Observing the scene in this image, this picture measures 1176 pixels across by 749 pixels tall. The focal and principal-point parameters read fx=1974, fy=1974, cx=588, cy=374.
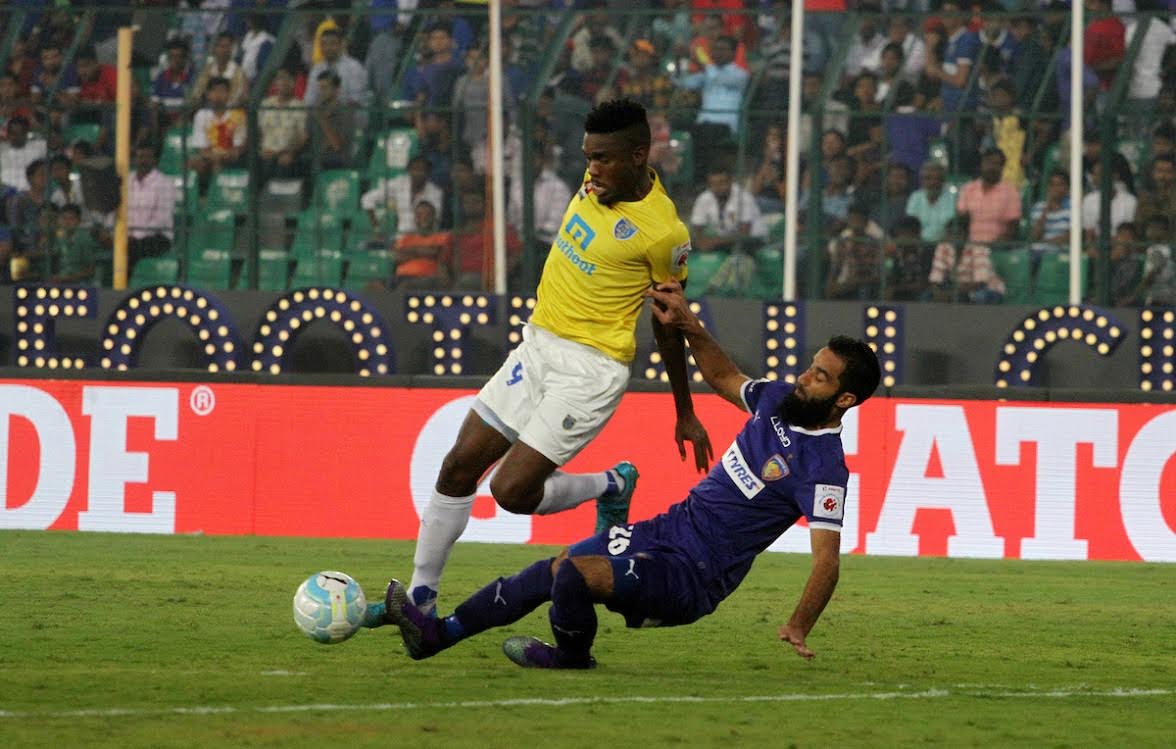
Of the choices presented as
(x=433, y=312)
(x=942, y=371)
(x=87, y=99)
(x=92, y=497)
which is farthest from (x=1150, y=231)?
(x=87, y=99)

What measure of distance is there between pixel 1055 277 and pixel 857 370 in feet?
28.5

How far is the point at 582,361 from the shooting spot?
792 cm

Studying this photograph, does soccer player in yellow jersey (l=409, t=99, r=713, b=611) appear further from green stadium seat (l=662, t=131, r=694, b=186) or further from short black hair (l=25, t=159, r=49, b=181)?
short black hair (l=25, t=159, r=49, b=181)

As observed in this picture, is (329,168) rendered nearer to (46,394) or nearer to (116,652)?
(46,394)

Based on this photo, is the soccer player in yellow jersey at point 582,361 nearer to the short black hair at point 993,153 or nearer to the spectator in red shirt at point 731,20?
the short black hair at point 993,153

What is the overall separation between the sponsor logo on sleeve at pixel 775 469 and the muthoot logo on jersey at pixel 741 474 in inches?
2.1

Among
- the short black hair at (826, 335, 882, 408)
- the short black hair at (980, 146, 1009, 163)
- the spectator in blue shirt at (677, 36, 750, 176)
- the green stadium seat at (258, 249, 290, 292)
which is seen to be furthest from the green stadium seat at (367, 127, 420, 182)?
the short black hair at (826, 335, 882, 408)

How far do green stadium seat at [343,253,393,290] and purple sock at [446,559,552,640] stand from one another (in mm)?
8817

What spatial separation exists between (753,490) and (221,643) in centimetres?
231

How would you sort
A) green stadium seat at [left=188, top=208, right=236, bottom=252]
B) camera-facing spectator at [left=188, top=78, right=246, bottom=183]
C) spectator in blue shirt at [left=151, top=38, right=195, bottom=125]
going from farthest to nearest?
spectator in blue shirt at [left=151, top=38, right=195, bottom=125] → camera-facing spectator at [left=188, top=78, right=246, bottom=183] → green stadium seat at [left=188, top=208, right=236, bottom=252]

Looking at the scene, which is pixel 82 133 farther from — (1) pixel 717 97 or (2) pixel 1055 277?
(2) pixel 1055 277

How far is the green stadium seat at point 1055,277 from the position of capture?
49.1 ft

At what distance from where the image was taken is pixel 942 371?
1391cm

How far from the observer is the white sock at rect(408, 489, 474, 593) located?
7617mm
